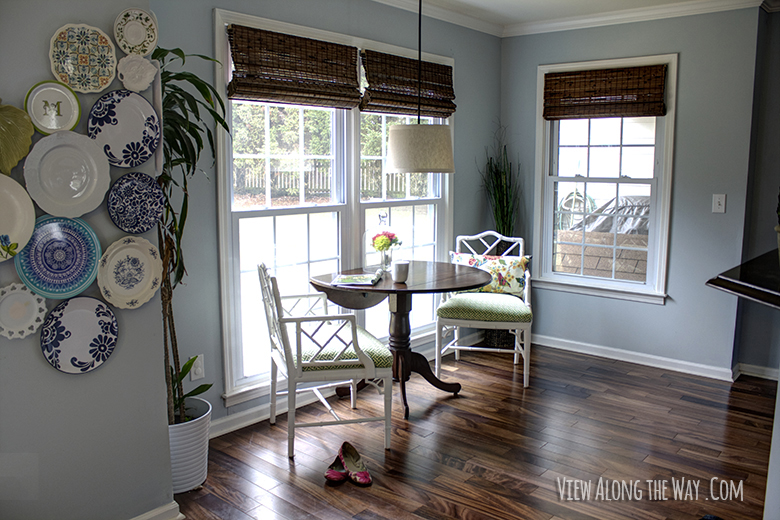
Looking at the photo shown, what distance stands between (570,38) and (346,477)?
11.5 ft

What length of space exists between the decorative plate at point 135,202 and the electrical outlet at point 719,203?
3489 millimetres

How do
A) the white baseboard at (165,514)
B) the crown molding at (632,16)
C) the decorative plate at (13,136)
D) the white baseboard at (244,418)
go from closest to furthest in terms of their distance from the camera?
1. the decorative plate at (13,136)
2. the white baseboard at (165,514)
3. the white baseboard at (244,418)
4. the crown molding at (632,16)

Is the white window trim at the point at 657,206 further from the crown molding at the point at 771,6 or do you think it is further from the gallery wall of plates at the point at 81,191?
the gallery wall of plates at the point at 81,191

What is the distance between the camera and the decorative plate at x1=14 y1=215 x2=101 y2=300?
2.07 m

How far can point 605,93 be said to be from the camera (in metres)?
4.50

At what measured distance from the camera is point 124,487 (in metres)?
2.35

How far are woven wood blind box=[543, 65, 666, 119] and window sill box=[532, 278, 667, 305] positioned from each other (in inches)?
48.9

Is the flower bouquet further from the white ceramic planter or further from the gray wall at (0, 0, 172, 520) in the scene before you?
the gray wall at (0, 0, 172, 520)

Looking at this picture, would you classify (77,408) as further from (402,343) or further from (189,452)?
(402,343)

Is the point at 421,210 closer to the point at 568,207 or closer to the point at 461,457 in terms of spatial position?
the point at 568,207

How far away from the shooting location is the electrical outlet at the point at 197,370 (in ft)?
10.3

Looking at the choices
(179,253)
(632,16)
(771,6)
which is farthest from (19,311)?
(771,6)

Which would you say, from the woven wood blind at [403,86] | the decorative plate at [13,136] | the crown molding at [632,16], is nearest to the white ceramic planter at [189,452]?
the decorative plate at [13,136]

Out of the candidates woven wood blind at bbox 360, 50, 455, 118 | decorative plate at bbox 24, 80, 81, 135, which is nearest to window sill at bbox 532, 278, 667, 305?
woven wood blind at bbox 360, 50, 455, 118
